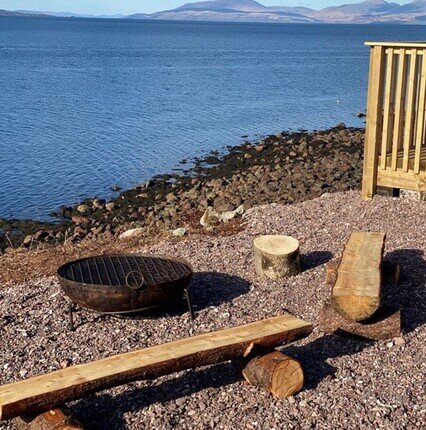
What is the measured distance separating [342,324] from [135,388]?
209 cm

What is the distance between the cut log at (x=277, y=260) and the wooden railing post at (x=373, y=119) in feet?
10.9

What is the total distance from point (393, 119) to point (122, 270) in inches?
232

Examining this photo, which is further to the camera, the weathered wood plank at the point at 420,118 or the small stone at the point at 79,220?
the small stone at the point at 79,220

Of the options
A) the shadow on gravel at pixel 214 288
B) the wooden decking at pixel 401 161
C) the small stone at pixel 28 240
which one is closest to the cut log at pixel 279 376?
the shadow on gravel at pixel 214 288

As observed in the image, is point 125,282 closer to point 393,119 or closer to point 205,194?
point 393,119

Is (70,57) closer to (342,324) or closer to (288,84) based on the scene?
(288,84)

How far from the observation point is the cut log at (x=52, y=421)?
509 centimetres

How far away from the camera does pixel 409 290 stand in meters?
7.86

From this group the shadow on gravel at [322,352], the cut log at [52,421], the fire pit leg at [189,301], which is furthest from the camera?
the fire pit leg at [189,301]

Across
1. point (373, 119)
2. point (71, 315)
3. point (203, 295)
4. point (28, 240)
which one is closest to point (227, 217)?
point (373, 119)

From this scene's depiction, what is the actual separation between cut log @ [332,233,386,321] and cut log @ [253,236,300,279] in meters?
0.75

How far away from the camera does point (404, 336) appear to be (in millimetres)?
6852

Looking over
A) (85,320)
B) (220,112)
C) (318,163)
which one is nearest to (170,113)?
(220,112)

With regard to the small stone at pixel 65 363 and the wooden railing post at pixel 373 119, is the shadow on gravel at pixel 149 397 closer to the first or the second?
the small stone at pixel 65 363
